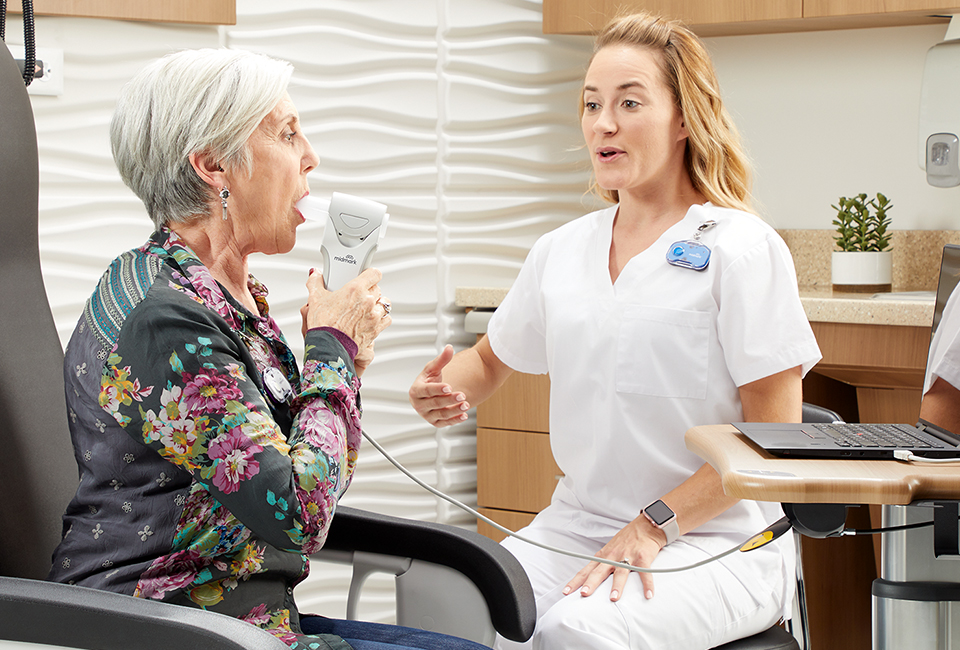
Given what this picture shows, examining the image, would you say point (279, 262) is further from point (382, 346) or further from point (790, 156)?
point (790, 156)

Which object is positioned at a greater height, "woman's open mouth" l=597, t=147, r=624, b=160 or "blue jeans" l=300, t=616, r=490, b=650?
"woman's open mouth" l=597, t=147, r=624, b=160

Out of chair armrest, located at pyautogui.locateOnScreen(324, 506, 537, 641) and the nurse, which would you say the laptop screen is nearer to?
the nurse

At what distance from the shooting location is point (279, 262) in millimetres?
2473

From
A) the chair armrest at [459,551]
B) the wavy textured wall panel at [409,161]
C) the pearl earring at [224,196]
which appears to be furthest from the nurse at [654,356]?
the wavy textured wall panel at [409,161]

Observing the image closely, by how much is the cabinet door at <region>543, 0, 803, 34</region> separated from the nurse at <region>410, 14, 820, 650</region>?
1054 mm

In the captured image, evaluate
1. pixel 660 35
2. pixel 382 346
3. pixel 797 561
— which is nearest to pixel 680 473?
pixel 797 561

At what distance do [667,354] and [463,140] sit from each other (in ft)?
4.64

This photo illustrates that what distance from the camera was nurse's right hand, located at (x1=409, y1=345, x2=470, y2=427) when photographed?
167 centimetres

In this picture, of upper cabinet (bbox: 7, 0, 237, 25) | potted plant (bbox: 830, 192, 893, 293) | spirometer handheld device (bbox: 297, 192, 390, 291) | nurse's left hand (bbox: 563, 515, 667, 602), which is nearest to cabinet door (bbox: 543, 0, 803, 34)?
potted plant (bbox: 830, 192, 893, 293)

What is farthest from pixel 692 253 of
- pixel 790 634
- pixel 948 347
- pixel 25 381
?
pixel 25 381

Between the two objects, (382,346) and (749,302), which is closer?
(749,302)

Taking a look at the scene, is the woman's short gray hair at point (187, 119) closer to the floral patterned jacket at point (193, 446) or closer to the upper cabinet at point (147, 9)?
the floral patterned jacket at point (193, 446)

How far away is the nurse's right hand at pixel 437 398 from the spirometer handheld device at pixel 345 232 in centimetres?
39

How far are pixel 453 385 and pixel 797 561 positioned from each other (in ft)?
2.26
